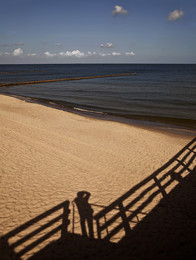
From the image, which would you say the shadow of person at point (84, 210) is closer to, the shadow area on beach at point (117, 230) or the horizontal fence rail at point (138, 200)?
the shadow area on beach at point (117, 230)

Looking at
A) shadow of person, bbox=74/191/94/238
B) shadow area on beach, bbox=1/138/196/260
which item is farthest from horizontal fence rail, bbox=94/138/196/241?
shadow of person, bbox=74/191/94/238

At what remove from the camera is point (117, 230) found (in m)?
5.10

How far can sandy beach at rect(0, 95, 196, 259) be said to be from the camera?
4.62 meters

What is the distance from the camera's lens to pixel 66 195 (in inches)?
254

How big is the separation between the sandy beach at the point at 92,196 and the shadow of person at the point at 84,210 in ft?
0.10

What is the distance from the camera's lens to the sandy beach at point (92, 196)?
4.62 meters

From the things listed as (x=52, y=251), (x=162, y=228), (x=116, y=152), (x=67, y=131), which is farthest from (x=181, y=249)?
(x=67, y=131)

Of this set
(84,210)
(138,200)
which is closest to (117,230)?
(84,210)

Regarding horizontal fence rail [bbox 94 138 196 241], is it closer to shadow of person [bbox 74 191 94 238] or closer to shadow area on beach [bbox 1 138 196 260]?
shadow area on beach [bbox 1 138 196 260]

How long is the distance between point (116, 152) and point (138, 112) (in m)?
12.2

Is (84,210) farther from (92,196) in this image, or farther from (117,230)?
(117,230)

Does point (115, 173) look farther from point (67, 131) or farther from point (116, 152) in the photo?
point (67, 131)

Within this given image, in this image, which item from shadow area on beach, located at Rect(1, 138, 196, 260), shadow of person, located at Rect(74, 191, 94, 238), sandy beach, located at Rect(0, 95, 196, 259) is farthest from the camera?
shadow of person, located at Rect(74, 191, 94, 238)

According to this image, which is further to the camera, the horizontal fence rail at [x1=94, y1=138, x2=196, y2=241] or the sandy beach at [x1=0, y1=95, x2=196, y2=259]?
the horizontal fence rail at [x1=94, y1=138, x2=196, y2=241]
